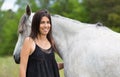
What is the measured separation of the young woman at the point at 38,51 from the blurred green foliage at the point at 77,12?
38.0 meters

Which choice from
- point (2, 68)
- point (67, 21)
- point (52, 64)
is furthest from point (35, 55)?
point (2, 68)

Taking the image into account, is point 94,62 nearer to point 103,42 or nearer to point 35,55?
point 103,42

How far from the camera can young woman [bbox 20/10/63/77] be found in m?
5.03

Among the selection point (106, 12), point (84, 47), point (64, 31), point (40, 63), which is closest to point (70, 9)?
point (106, 12)

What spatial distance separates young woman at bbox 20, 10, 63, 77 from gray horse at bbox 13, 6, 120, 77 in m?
0.54

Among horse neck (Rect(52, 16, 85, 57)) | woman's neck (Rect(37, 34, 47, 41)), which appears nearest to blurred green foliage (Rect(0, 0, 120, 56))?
horse neck (Rect(52, 16, 85, 57))

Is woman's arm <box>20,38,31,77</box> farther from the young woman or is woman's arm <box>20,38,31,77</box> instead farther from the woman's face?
the woman's face

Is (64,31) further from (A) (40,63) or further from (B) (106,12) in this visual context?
(B) (106,12)

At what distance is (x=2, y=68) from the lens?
460 inches

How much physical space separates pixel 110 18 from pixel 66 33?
3940 centimetres

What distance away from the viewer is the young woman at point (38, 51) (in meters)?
5.03

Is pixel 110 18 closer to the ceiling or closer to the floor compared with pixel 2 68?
closer to the floor

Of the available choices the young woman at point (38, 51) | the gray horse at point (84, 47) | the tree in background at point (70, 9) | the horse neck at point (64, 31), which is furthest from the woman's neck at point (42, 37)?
the tree in background at point (70, 9)

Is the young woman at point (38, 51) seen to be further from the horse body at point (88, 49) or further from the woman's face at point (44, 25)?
the horse body at point (88, 49)
